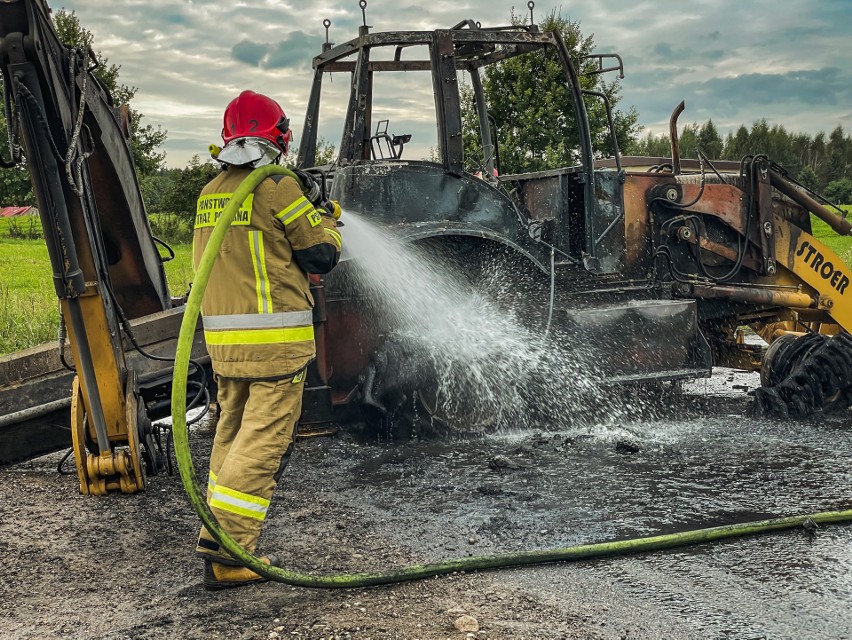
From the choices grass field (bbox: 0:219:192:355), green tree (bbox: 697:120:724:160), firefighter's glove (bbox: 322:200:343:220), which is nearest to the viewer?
firefighter's glove (bbox: 322:200:343:220)

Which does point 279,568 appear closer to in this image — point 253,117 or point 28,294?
point 253,117

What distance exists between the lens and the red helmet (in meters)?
3.65

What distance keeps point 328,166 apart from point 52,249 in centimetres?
229

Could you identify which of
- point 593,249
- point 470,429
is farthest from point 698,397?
point 470,429

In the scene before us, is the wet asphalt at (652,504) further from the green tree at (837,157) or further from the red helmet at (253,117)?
the green tree at (837,157)

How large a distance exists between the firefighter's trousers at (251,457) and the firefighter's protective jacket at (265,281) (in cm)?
10

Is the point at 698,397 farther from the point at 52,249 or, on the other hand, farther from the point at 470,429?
the point at 52,249

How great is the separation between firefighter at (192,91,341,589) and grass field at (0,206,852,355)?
6926 mm

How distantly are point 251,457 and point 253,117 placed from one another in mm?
1423

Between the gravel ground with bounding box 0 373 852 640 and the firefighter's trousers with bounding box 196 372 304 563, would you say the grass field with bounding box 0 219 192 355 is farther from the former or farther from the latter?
the firefighter's trousers with bounding box 196 372 304 563

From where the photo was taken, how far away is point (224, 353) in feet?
11.7

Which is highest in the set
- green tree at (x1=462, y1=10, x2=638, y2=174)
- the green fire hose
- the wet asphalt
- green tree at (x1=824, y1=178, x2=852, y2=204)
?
green tree at (x1=462, y1=10, x2=638, y2=174)

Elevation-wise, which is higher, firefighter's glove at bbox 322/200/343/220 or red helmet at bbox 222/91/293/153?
red helmet at bbox 222/91/293/153

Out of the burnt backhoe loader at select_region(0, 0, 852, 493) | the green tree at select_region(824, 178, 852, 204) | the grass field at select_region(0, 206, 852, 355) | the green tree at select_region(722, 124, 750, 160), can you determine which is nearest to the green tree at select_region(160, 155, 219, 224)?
the grass field at select_region(0, 206, 852, 355)
